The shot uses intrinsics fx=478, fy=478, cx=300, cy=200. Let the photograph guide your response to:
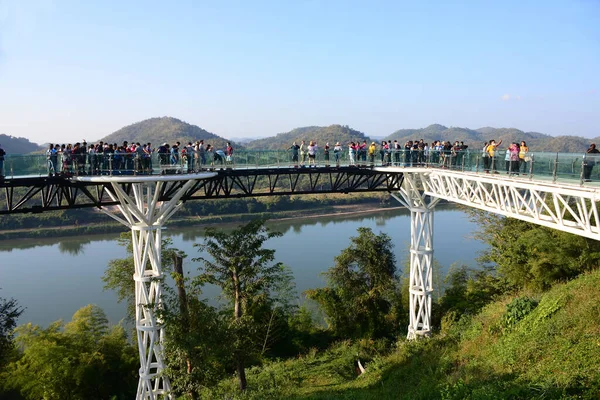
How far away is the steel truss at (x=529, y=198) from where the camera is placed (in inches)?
360

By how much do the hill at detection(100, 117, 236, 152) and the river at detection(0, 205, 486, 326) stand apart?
108645 mm

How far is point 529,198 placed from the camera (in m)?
12.2

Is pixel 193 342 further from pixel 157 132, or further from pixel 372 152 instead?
pixel 157 132

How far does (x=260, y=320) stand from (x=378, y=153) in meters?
9.35

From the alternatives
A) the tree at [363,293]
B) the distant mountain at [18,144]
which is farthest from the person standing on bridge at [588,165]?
the distant mountain at [18,144]

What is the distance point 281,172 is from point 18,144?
414ft

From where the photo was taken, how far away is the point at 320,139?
160m

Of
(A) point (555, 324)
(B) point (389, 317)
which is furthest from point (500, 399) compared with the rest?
(B) point (389, 317)

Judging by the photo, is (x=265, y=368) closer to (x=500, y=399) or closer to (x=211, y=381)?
(x=211, y=381)

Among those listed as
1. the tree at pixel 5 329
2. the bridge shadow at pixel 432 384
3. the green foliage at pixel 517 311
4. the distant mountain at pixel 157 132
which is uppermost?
the distant mountain at pixel 157 132

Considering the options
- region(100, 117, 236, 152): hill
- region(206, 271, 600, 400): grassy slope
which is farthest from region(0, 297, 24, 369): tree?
region(100, 117, 236, 152): hill

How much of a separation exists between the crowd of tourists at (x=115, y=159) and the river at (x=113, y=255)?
12.9 meters

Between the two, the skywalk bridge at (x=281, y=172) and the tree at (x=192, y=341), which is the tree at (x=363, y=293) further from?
the tree at (x=192, y=341)

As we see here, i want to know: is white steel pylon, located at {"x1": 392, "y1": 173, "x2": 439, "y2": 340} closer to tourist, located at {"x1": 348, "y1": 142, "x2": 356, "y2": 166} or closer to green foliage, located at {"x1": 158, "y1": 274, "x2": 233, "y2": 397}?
tourist, located at {"x1": 348, "y1": 142, "x2": 356, "y2": 166}
